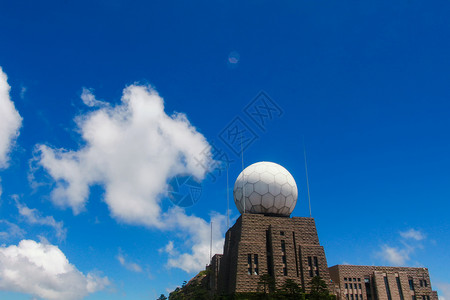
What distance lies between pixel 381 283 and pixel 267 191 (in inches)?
694

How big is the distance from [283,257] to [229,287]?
645 cm

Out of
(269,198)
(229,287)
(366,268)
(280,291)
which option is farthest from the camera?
(366,268)

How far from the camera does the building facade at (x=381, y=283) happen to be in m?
40.5

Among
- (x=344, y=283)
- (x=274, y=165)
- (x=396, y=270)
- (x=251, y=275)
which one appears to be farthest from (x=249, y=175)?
(x=396, y=270)

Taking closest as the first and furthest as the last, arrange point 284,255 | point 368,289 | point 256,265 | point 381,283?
point 256,265 → point 284,255 → point 381,283 → point 368,289

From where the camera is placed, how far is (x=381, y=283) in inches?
1610

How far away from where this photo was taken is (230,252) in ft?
130

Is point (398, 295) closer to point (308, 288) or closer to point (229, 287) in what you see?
point (308, 288)

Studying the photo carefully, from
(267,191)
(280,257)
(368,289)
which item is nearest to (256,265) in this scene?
(280,257)

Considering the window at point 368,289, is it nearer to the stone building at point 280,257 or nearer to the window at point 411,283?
the stone building at point 280,257

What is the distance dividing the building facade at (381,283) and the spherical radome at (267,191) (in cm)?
1009

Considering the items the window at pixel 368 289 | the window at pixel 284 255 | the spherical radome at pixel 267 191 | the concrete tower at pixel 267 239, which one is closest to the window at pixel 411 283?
the window at pixel 368 289

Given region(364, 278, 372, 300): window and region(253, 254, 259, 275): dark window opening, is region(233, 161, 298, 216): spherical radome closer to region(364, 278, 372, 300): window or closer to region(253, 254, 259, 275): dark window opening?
region(253, 254, 259, 275): dark window opening

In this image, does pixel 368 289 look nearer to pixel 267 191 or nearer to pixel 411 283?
pixel 411 283
